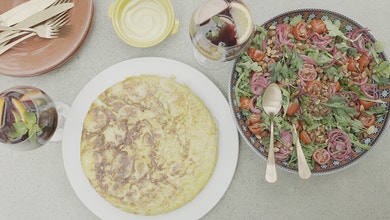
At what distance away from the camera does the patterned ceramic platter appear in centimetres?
127

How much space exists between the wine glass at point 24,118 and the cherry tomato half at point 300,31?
0.72 m

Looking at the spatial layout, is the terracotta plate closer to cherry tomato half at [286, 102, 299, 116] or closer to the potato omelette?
the potato omelette

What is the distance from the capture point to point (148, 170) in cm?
130

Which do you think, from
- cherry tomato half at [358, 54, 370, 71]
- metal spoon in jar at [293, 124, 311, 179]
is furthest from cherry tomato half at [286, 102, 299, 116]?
cherry tomato half at [358, 54, 370, 71]

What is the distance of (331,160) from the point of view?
4.21ft

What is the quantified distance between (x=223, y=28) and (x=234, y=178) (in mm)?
458

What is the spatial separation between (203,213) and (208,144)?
209 millimetres

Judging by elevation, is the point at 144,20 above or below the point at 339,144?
above

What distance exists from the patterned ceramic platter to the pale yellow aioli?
0.94 feet

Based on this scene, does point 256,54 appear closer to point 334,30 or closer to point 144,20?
point 334,30

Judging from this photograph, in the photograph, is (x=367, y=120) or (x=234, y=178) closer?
(x=367, y=120)

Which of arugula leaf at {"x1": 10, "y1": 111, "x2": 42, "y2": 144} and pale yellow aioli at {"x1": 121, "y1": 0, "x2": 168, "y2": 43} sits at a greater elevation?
pale yellow aioli at {"x1": 121, "y1": 0, "x2": 168, "y2": 43}

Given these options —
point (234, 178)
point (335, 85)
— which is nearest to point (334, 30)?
point (335, 85)

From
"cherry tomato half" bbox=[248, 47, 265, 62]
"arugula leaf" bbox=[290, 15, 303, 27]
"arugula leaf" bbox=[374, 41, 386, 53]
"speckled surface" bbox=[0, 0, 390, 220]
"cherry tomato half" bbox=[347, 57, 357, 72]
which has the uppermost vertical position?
"arugula leaf" bbox=[290, 15, 303, 27]
